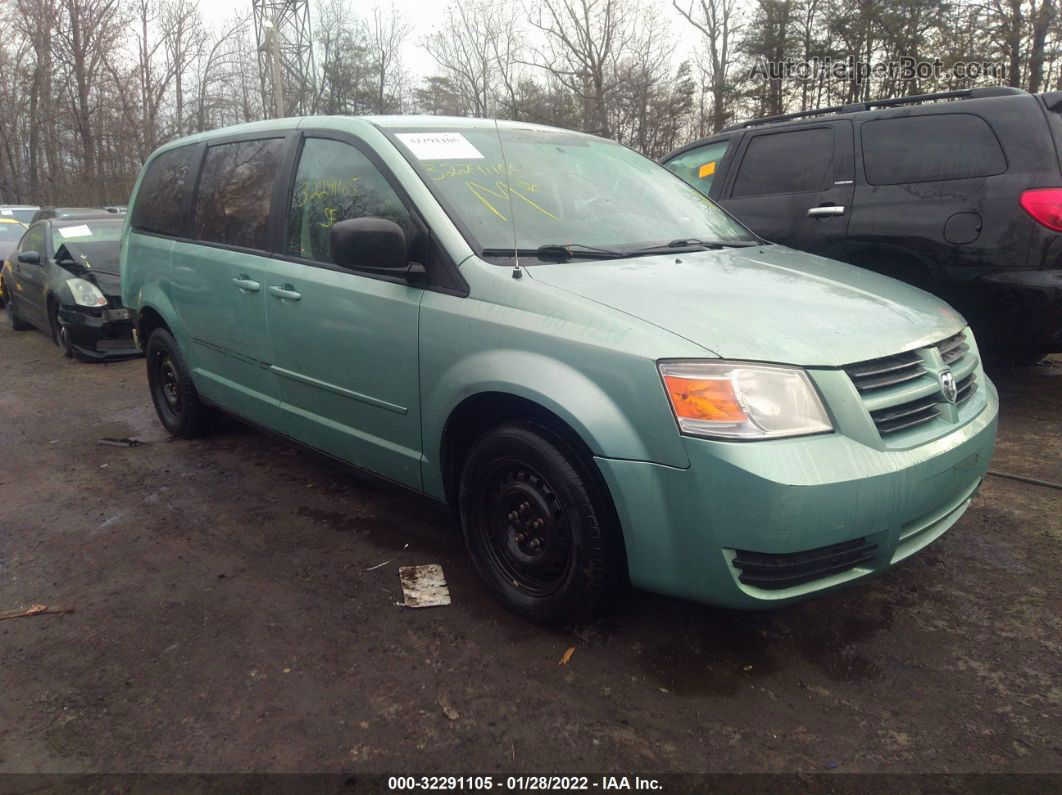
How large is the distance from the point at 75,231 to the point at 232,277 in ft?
20.0

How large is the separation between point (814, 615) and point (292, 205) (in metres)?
2.86

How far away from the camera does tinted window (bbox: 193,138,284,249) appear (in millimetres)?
3805

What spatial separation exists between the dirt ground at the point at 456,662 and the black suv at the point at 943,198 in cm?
133

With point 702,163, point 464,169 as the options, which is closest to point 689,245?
point 464,169

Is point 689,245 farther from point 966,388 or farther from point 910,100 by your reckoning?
point 910,100

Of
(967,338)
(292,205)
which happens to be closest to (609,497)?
(967,338)

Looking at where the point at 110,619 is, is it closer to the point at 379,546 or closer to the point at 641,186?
the point at 379,546

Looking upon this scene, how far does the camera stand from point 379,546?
345cm

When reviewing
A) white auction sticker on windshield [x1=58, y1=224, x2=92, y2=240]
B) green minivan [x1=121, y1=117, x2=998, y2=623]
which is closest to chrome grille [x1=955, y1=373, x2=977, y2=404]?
green minivan [x1=121, y1=117, x2=998, y2=623]

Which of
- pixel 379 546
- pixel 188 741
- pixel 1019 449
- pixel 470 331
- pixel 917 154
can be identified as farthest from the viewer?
pixel 917 154

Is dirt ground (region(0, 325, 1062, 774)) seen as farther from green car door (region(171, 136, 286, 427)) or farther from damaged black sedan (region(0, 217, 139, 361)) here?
damaged black sedan (region(0, 217, 139, 361))

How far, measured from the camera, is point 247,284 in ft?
12.4

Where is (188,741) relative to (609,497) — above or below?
below

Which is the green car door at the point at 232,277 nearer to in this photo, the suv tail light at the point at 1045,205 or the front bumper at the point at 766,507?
the front bumper at the point at 766,507
